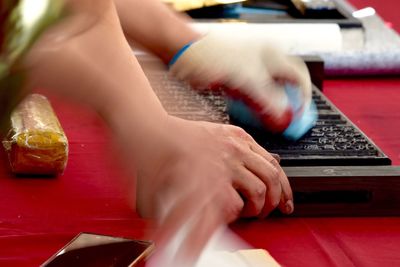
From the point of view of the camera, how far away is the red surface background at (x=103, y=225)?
0.89 m

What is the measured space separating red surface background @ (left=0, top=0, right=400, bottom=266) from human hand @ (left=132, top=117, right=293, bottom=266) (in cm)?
4

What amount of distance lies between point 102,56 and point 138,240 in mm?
207

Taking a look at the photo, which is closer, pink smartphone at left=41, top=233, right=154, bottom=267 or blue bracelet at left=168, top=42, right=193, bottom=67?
pink smartphone at left=41, top=233, right=154, bottom=267

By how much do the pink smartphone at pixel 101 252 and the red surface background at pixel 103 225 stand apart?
0.15 feet

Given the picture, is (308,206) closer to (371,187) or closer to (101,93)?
(371,187)

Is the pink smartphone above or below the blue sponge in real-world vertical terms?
below

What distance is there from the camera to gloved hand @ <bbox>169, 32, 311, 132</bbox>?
1.08m

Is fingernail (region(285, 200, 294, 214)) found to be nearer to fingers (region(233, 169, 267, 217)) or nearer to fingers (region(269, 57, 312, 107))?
fingers (region(233, 169, 267, 217))

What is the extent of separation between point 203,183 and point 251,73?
412 mm

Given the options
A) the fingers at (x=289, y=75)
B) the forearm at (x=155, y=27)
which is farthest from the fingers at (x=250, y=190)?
the forearm at (x=155, y=27)

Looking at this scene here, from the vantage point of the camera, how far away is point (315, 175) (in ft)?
3.17

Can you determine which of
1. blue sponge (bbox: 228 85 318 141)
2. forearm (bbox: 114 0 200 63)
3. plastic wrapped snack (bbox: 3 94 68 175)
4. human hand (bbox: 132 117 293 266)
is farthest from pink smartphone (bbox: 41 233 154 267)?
forearm (bbox: 114 0 200 63)

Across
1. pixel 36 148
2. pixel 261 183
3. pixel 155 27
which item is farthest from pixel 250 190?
pixel 155 27

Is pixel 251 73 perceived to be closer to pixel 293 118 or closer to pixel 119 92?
pixel 293 118
